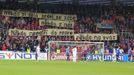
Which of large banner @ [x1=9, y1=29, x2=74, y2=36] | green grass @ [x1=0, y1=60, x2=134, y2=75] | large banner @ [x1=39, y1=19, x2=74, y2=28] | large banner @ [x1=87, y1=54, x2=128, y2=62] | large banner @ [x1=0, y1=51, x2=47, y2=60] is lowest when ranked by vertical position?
large banner @ [x1=87, y1=54, x2=128, y2=62]

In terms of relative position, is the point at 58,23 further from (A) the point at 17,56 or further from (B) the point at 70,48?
(A) the point at 17,56

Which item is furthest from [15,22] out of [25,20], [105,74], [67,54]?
[105,74]

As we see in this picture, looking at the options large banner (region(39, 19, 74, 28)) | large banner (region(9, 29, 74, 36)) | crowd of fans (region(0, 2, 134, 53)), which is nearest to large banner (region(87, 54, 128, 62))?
crowd of fans (region(0, 2, 134, 53))

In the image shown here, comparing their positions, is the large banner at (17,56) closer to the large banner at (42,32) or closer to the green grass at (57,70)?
the large banner at (42,32)

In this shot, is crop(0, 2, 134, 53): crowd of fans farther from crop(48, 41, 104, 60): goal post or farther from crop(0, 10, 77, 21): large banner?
crop(48, 41, 104, 60): goal post

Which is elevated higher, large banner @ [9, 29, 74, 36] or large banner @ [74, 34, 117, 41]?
large banner @ [9, 29, 74, 36]

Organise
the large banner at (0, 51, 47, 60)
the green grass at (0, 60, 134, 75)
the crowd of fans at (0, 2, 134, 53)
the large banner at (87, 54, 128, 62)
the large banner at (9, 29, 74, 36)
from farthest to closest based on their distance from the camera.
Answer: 1. the large banner at (9, 29, 74, 36)
2. the crowd of fans at (0, 2, 134, 53)
3. the large banner at (87, 54, 128, 62)
4. the large banner at (0, 51, 47, 60)
5. the green grass at (0, 60, 134, 75)

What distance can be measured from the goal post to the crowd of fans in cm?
168

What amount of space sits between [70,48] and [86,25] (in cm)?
997

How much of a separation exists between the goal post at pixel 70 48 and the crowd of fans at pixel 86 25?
1679mm

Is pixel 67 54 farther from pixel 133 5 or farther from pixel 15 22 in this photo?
pixel 133 5

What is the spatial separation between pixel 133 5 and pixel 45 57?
69.7 ft

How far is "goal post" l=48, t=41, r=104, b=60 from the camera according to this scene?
144 ft

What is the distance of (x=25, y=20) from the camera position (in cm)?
5059
